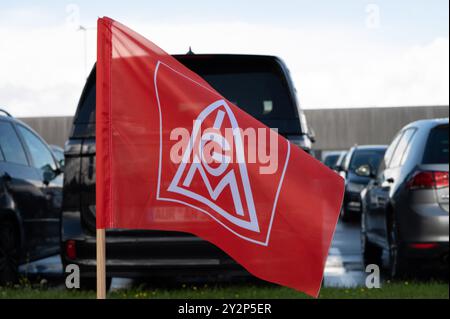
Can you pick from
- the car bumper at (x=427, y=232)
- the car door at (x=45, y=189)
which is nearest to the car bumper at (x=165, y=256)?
the car bumper at (x=427, y=232)

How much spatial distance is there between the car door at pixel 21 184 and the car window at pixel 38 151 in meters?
0.22

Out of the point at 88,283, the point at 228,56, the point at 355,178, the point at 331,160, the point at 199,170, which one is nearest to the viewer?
the point at 199,170

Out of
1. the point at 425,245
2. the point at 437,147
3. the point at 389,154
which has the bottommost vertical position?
the point at 425,245

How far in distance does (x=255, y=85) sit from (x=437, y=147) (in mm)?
2324

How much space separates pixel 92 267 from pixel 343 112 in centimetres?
7327

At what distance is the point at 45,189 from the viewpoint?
36.1 feet

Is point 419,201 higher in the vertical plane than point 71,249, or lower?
higher

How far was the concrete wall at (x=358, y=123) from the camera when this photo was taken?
254ft

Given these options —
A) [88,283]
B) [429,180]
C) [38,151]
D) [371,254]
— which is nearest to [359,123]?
[371,254]

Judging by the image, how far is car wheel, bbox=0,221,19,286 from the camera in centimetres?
958

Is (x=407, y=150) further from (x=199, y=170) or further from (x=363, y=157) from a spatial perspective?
(x=363, y=157)

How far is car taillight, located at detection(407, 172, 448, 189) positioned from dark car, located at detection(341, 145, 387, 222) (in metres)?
11.9
